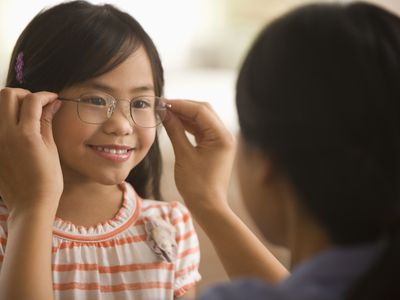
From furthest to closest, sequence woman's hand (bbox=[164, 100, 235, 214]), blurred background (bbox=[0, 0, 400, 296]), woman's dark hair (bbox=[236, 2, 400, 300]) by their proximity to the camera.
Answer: blurred background (bbox=[0, 0, 400, 296]), woman's hand (bbox=[164, 100, 235, 214]), woman's dark hair (bbox=[236, 2, 400, 300])

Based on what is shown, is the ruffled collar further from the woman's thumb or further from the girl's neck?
the woman's thumb

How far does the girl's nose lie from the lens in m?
1.31

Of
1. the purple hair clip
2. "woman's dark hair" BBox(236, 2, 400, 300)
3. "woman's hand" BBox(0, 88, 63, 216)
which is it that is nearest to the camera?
"woman's dark hair" BBox(236, 2, 400, 300)

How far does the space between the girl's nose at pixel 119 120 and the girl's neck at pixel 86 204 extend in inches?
6.3

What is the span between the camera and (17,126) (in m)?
1.12

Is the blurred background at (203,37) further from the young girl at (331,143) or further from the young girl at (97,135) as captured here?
the young girl at (331,143)

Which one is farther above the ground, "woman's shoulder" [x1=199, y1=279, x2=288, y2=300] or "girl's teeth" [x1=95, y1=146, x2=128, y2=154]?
"woman's shoulder" [x1=199, y1=279, x2=288, y2=300]

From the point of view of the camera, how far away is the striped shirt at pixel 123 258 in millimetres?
1316

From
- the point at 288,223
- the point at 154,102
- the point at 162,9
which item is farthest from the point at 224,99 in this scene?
the point at 288,223

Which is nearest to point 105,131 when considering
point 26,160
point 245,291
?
point 26,160

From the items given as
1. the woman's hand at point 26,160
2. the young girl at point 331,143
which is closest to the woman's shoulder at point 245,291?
the young girl at point 331,143

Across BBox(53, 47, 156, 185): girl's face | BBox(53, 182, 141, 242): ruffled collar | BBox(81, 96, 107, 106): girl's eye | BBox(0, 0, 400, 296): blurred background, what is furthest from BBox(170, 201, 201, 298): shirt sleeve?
BBox(0, 0, 400, 296): blurred background

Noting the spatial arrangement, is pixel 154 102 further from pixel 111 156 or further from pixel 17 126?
pixel 17 126

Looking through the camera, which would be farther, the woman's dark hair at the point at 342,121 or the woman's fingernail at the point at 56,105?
the woman's fingernail at the point at 56,105
